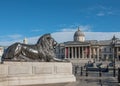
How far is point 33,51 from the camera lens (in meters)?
13.6

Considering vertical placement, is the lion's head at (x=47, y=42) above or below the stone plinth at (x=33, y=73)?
above

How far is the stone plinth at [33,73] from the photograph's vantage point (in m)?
12.2

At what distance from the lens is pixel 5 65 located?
40.3 ft

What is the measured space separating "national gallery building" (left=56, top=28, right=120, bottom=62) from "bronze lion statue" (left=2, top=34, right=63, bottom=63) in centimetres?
12577

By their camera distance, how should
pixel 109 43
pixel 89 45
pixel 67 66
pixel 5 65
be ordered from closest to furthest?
pixel 5 65, pixel 67 66, pixel 89 45, pixel 109 43

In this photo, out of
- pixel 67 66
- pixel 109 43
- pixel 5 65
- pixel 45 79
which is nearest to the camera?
pixel 5 65

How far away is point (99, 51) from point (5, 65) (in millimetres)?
149835

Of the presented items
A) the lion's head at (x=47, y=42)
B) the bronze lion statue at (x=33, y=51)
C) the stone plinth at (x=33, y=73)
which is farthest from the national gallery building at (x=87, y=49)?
the stone plinth at (x=33, y=73)

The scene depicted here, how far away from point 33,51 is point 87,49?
136485 millimetres

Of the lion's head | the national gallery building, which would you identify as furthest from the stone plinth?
the national gallery building

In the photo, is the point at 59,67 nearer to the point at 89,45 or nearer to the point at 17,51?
the point at 17,51

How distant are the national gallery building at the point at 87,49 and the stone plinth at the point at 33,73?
414ft

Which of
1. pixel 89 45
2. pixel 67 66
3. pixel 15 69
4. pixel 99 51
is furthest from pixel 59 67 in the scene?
pixel 99 51

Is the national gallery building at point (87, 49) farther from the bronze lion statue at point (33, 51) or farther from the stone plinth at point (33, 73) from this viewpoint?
the stone plinth at point (33, 73)
